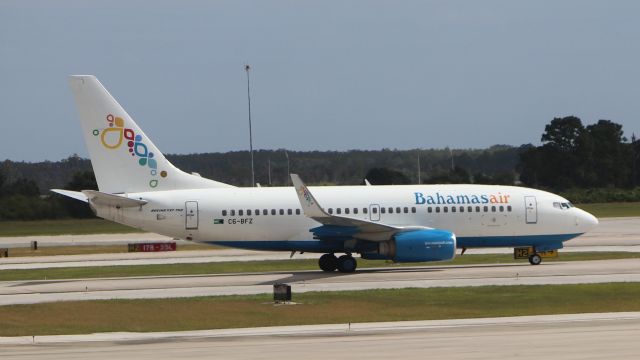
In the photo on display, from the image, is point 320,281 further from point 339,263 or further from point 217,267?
point 217,267

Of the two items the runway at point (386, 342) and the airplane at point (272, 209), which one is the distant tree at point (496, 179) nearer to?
the airplane at point (272, 209)

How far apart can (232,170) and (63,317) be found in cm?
10057

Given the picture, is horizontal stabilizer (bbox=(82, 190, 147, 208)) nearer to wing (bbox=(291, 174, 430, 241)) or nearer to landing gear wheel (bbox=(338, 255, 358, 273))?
wing (bbox=(291, 174, 430, 241))

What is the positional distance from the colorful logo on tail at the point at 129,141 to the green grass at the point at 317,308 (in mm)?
10634

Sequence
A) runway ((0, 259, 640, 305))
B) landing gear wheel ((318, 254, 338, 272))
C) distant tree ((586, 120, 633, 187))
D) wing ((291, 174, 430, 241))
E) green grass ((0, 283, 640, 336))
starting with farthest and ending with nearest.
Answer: distant tree ((586, 120, 633, 187))
landing gear wheel ((318, 254, 338, 272))
wing ((291, 174, 430, 241))
runway ((0, 259, 640, 305))
green grass ((0, 283, 640, 336))

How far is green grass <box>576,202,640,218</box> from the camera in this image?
9025 centimetres

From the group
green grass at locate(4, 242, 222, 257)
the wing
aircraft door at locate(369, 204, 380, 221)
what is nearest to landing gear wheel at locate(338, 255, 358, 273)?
the wing

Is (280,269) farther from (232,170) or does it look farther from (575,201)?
(232,170)

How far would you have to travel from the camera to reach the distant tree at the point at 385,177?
333ft

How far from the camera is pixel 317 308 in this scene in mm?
33188

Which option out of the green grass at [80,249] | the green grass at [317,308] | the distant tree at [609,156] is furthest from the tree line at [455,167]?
the green grass at [317,308]

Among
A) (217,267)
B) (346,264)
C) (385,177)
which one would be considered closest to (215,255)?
(217,267)

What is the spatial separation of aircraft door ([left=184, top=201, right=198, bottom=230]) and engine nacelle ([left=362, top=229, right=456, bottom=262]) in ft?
25.8

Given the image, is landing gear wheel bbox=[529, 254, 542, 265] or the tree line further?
the tree line
